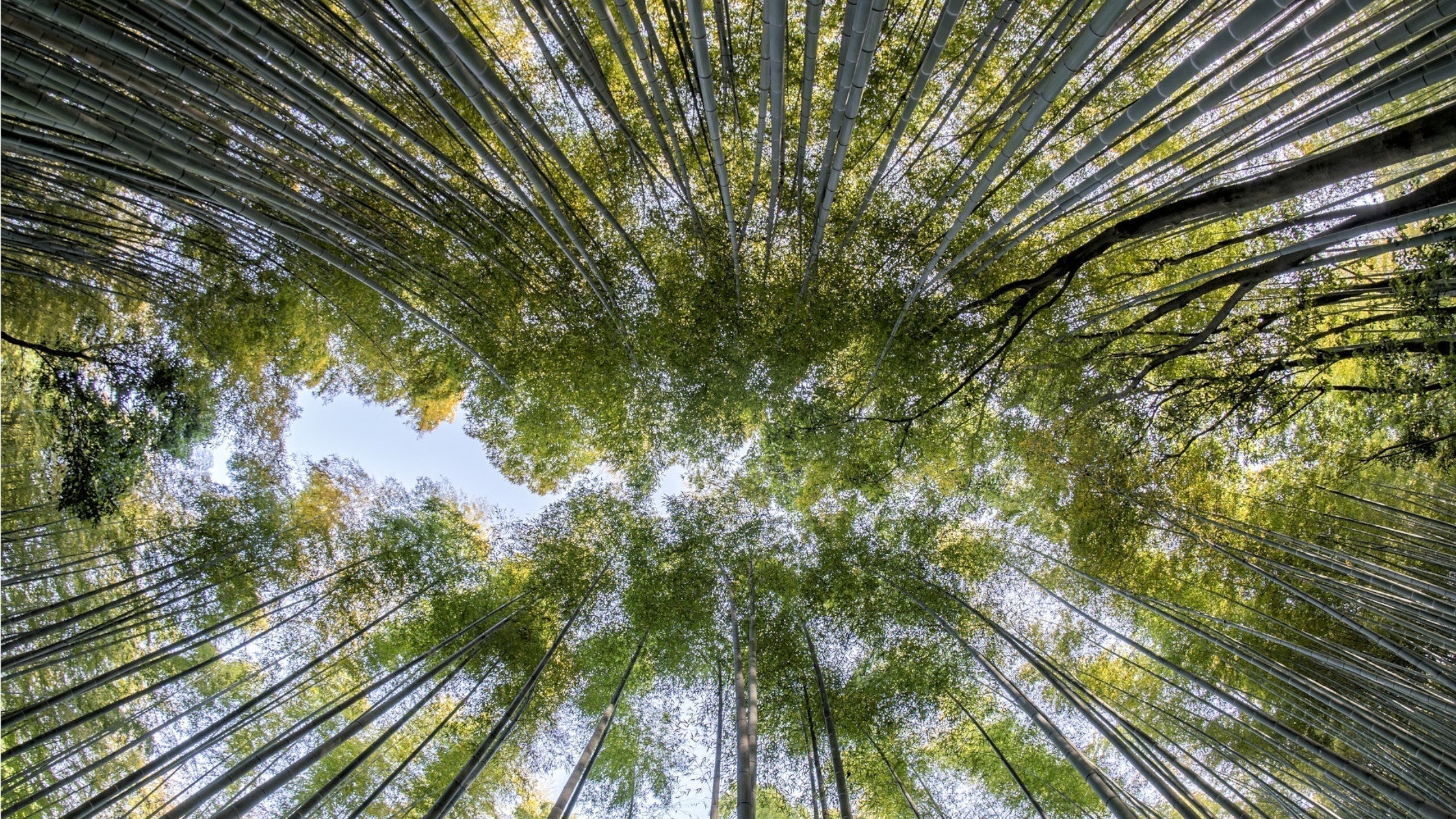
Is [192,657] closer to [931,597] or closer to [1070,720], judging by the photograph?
[931,597]

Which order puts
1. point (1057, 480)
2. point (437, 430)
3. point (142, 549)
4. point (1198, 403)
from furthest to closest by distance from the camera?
point (437, 430)
point (142, 549)
point (1057, 480)
point (1198, 403)

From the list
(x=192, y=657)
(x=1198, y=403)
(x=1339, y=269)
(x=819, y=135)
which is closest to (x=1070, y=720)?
(x=1198, y=403)

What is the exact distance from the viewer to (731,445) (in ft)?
24.6

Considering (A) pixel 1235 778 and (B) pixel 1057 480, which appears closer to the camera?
(B) pixel 1057 480

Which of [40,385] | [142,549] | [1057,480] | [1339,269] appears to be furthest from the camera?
[142,549]

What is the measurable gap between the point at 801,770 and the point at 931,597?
248 centimetres

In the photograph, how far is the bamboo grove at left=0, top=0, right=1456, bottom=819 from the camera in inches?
161

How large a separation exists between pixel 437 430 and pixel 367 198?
371 cm

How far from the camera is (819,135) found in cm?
600

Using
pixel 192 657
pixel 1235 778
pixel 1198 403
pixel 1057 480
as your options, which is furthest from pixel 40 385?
pixel 1235 778

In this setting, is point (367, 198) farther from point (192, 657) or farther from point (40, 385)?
point (192, 657)

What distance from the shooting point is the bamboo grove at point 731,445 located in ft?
13.4

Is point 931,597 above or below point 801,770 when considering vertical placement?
above

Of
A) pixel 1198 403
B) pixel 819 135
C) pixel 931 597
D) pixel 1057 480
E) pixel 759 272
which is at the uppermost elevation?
pixel 819 135
